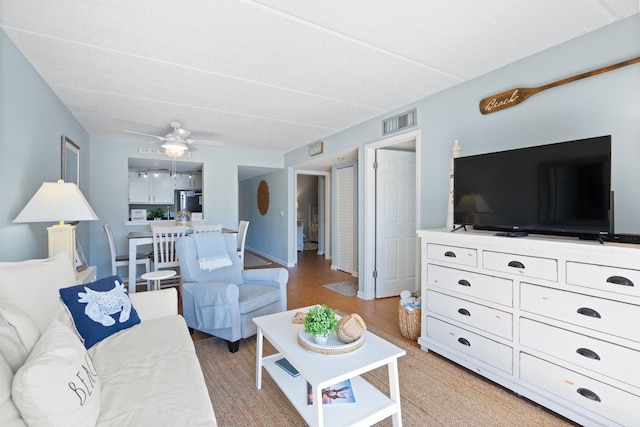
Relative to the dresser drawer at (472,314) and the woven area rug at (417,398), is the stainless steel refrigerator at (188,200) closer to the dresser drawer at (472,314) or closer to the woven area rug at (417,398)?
the woven area rug at (417,398)

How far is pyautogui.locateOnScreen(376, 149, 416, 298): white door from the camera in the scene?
3.95 m

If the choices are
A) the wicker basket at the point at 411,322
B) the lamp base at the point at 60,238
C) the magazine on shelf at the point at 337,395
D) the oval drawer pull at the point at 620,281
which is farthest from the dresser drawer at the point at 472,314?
the lamp base at the point at 60,238

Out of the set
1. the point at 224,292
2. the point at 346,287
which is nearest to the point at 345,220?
the point at 346,287

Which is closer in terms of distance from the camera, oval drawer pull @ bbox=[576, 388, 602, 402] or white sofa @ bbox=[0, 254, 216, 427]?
white sofa @ bbox=[0, 254, 216, 427]

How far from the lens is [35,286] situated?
4.76 ft

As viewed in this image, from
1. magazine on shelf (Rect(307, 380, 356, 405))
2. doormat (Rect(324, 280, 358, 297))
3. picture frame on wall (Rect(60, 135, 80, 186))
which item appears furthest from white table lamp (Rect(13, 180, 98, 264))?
doormat (Rect(324, 280, 358, 297))

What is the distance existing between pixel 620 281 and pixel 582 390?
643mm

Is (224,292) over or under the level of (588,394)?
over

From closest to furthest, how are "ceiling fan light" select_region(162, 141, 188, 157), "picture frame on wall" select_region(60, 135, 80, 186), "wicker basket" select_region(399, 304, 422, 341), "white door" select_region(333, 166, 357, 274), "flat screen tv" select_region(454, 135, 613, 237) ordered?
"flat screen tv" select_region(454, 135, 613, 237) → "wicker basket" select_region(399, 304, 422, 341) → "picture frame on wall" select_region(60, 135, 80, 186) → "ceiling fan light" select_region(162, 141, 188, 157) → "white door" select_region(333, 166, 357, 274)

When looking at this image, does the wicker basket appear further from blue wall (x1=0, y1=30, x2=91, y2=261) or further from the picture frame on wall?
the picture frame on wall

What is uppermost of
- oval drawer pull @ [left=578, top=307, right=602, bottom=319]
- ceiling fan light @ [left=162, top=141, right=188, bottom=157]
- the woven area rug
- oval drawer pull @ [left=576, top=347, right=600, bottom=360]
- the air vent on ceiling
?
the air vent on ceiling

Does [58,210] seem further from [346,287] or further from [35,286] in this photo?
[346,287]

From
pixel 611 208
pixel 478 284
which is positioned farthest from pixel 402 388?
pixel 611 208

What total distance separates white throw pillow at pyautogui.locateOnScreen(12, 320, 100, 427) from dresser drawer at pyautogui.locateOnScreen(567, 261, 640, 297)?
232 cm
